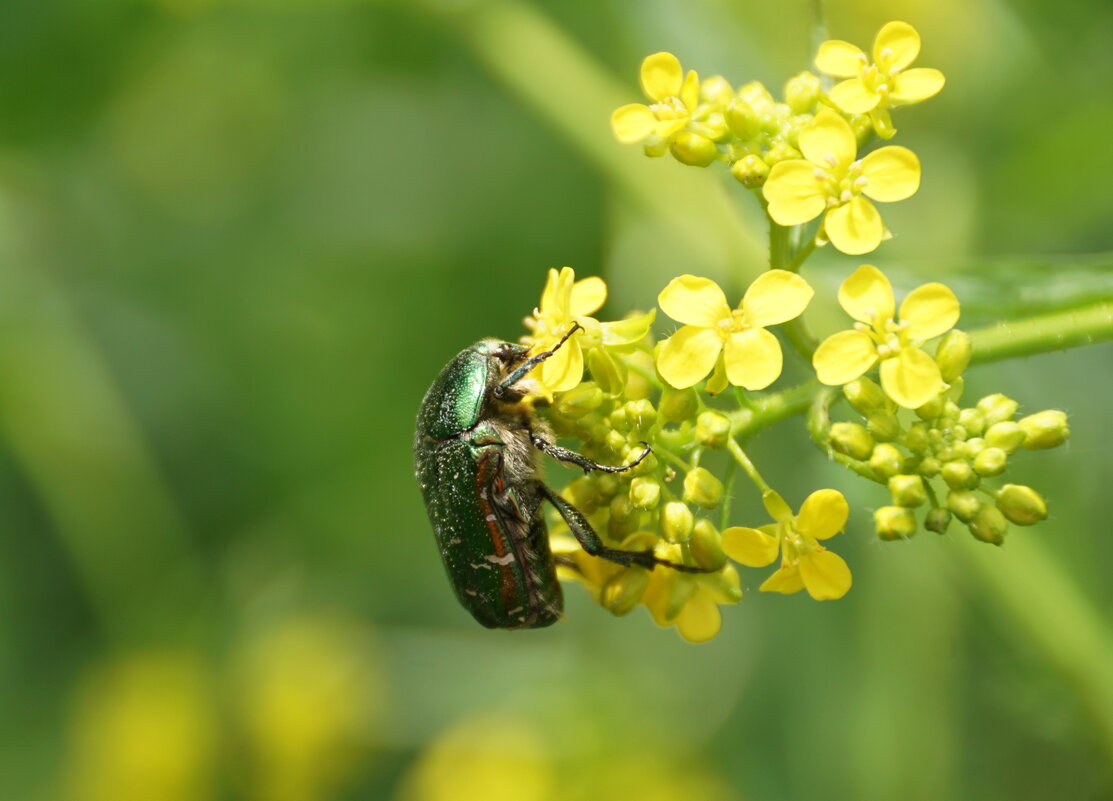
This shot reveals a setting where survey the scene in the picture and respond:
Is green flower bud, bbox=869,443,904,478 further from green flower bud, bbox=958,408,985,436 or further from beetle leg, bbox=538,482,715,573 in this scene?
beetle leg, bbox=538,482,715,573

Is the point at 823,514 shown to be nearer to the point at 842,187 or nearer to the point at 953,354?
the point at 953,354

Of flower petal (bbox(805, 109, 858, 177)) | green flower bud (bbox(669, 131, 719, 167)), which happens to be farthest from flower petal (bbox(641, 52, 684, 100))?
flower petal (bbox(805, 109, 858, 177))

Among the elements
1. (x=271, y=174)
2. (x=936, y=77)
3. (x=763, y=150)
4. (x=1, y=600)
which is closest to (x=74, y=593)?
(x=1, y=600)

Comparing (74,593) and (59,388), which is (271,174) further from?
(74,593)

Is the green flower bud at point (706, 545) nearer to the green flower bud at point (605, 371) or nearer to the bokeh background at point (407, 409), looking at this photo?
the green flower bud at point (605, 371)

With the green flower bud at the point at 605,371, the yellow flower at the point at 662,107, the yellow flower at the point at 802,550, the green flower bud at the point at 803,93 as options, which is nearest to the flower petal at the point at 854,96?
the green flower bud at the point at 803,93
